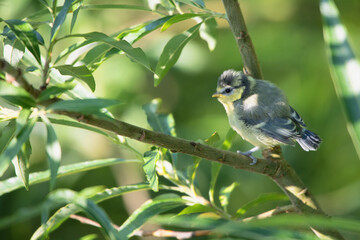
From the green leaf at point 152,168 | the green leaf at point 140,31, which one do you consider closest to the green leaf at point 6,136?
the green leaf at point 152,168

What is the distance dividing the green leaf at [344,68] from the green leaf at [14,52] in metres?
0.55

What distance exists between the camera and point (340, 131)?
7.41 feet

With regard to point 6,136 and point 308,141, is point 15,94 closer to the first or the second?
point 6,136

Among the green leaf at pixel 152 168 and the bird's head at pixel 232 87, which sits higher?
the green leaf at pixel 152 168

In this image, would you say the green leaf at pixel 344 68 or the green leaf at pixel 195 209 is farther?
the green leaf at pixel 195 209

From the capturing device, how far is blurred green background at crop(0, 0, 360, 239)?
2.21 m

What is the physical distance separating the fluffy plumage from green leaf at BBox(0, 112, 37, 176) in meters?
1.13

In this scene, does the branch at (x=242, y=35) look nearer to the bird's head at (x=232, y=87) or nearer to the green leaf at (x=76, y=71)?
the green leaf at (x=76, y=71)

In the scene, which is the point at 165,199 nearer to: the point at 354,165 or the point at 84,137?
the point at 84,137

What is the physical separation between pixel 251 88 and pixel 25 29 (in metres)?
1.15

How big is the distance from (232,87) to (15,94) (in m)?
1.31

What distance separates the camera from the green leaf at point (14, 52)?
0.90m

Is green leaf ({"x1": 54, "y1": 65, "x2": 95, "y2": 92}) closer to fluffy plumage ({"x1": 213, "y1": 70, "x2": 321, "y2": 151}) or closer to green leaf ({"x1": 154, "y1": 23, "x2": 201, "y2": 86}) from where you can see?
green leaf ({"x1": 154, "y1": 23, "x2": 201, "y2": 86})

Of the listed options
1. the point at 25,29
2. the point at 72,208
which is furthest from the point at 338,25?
the point at 72,208
